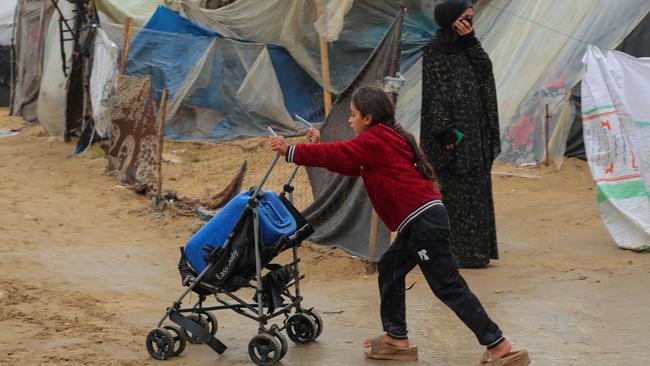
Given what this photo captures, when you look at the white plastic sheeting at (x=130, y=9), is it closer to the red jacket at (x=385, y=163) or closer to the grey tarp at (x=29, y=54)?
the grey tarp at (x=29, y=54)

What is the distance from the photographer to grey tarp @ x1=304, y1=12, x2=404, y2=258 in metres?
7.17

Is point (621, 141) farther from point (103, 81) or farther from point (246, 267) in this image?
point (103, 81)

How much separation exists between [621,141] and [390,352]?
3.49m

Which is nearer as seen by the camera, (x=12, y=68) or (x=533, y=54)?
(x=533, y=54)

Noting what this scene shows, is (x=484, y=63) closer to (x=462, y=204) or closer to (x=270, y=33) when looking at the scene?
(x=462, y=204)

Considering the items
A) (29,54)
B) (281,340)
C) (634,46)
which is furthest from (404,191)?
(29,54)

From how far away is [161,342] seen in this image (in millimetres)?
5121

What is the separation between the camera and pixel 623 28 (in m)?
10.5

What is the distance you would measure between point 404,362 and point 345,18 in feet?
33.1

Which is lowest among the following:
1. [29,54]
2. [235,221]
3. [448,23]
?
[29,54]

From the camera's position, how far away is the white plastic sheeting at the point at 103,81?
1230 centimetres

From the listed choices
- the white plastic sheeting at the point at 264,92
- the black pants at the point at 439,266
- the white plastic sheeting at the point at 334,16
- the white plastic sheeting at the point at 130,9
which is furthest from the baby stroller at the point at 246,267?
the white plastic sheeting at the point at 130,9

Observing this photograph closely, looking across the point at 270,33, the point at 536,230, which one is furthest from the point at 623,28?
the point at 270,33

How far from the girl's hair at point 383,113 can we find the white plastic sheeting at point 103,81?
7.80m
